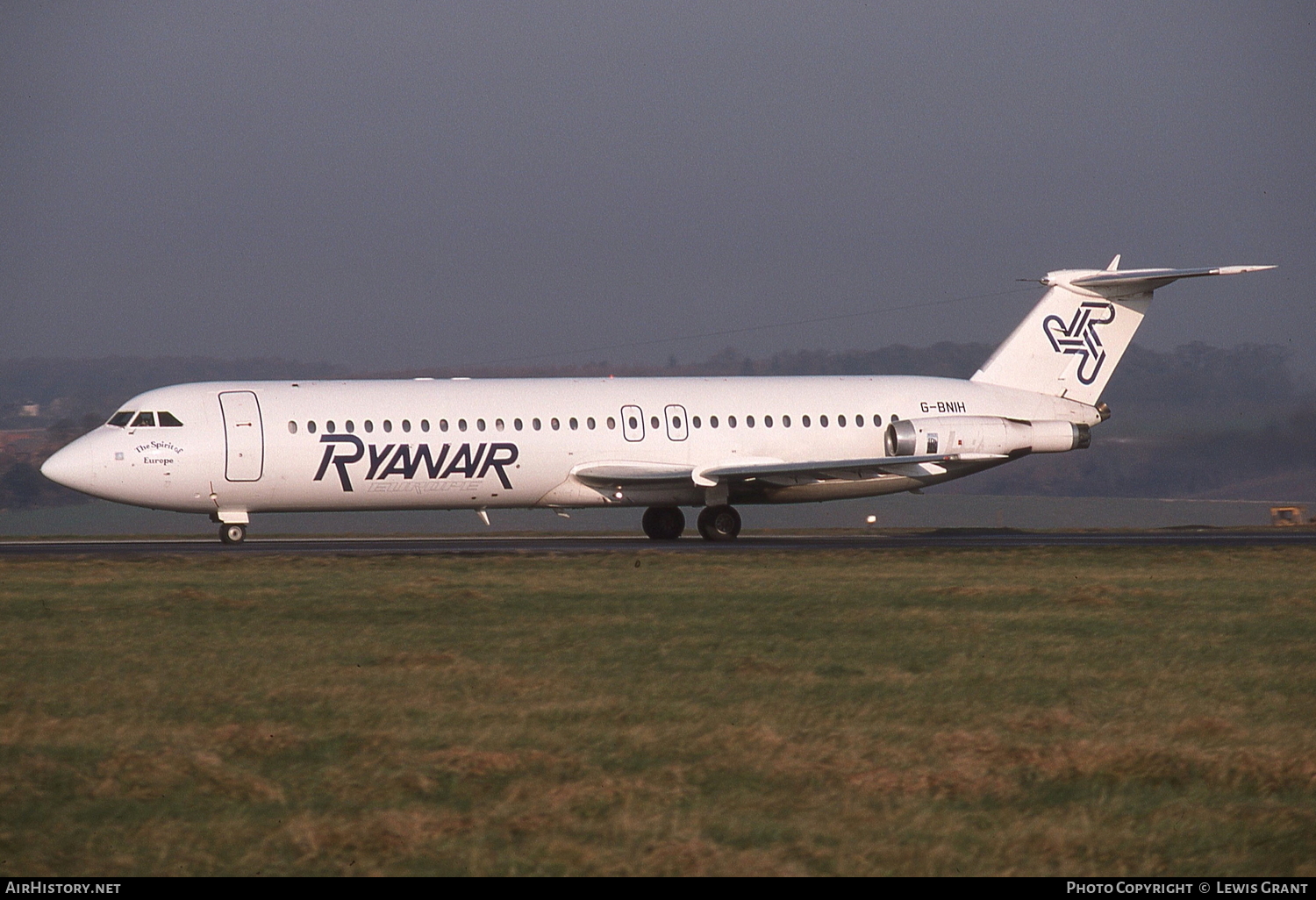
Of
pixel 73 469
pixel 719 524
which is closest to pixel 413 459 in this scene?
pixel 73 469

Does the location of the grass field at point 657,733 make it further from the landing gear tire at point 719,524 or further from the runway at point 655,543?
the landing gear tire at point 719,524

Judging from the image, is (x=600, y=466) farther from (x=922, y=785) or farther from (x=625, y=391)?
(x=922, y=785)

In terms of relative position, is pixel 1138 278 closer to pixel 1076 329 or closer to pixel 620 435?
pixel 1076 329

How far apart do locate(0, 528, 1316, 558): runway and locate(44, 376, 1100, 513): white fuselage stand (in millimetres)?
1145

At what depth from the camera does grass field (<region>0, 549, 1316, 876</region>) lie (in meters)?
7.68

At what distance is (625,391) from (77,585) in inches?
590

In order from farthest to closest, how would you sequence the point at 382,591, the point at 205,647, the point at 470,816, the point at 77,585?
the point at 77,585
the point at 382,591
the point at 205,647
the point at 470,816

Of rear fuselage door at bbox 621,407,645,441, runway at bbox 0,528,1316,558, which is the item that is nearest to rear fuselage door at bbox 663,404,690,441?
rear fuselage door at bbox 621,407,645,441

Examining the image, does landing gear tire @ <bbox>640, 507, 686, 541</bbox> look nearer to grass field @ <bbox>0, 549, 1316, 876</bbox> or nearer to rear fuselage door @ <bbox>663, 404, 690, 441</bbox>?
rear fuselage door @ <bbox>663, 404, 690, 441</bbox>

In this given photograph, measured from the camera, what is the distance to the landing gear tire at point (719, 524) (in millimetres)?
33312

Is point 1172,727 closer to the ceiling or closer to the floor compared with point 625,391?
closer to the floor

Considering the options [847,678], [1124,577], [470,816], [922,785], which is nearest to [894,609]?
[847,678]

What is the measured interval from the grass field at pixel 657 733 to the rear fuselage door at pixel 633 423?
13914 mm
